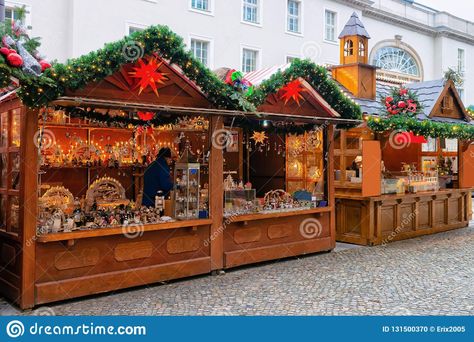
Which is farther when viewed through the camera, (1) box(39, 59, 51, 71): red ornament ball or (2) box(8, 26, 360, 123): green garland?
(1) box(39, 59, 51, 71): red ornament ball

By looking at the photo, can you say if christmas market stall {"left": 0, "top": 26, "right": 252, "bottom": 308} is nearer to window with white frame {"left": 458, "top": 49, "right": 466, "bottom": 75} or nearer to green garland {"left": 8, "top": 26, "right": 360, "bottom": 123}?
green garland {"left": 8, "top": 26, "right": 360, "bottom": 123}

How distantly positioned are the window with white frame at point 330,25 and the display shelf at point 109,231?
1927 centimetres

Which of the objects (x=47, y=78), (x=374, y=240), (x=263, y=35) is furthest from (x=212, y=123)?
(x=263, y=35)

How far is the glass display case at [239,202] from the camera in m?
8.38

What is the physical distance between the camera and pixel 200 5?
20.1 metres

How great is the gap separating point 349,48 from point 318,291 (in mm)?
7831

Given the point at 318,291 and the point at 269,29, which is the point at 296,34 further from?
the point at 318,291

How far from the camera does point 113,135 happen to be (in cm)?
1162

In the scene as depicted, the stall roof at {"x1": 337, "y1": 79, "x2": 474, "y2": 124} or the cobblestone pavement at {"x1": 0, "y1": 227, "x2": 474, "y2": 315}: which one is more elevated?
the stall roof at {"x1": 337, "y1": 79, "x2": 474, "y2": 124}

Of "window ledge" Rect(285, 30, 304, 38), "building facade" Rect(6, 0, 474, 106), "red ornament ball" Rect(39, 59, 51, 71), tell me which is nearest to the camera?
"red ornament ball" Rect(39, 59, 51, 71)

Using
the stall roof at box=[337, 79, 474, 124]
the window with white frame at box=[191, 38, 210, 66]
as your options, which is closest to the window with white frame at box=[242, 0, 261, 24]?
the window with white frame at box=[191, 38, 210, 66]

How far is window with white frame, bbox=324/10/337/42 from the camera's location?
25.0m

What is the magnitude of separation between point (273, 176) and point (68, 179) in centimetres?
471

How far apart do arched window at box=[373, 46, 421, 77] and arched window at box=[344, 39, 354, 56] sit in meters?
15.1
